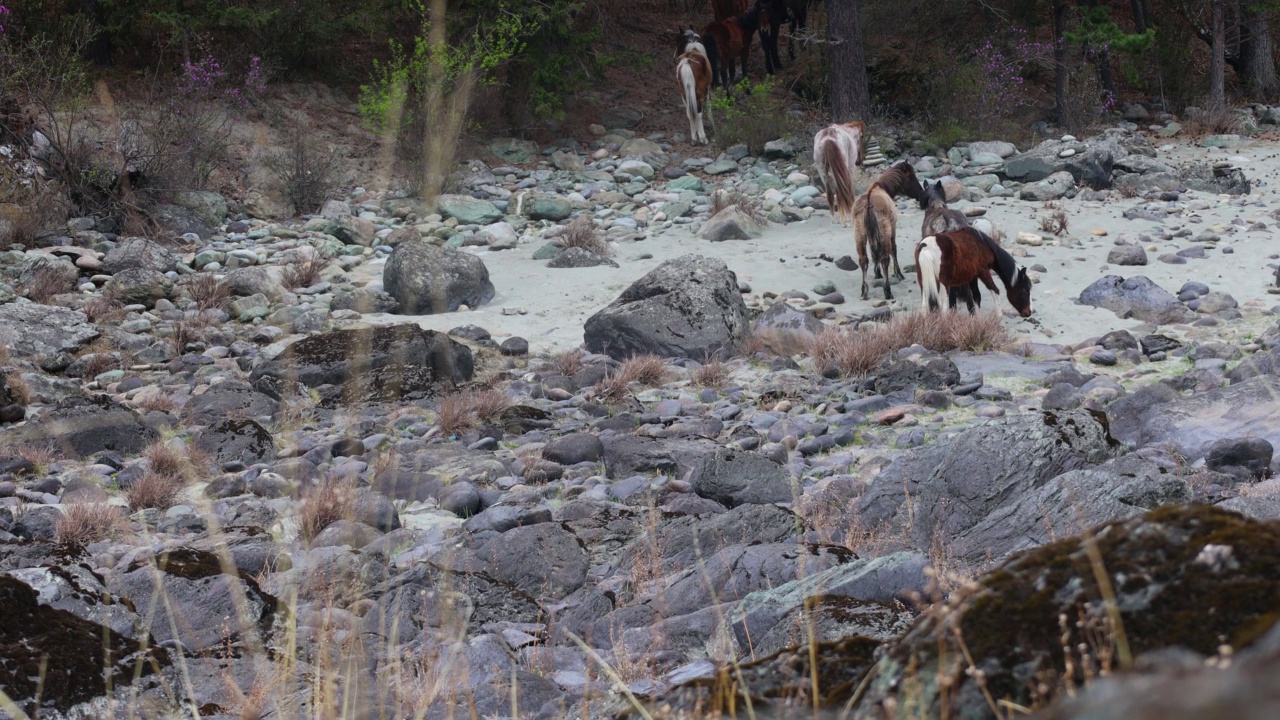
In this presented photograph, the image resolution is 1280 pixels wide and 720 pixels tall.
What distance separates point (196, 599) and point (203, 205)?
10896 mm

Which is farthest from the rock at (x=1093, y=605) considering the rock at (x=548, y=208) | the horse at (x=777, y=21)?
the horse at (x=777, y=21)

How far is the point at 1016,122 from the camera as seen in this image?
57.1 ft

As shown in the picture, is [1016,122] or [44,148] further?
[1016,122]

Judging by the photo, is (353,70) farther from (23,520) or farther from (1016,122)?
(23,520)

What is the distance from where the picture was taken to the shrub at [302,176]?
15.1 m

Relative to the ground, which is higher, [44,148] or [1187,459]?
[44,148]

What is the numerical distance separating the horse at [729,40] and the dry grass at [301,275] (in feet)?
25.0

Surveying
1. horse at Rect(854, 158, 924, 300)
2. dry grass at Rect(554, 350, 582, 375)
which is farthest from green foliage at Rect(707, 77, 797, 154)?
dry grass at Rect(554, 350, 582, 375)

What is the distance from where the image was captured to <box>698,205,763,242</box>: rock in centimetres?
1339

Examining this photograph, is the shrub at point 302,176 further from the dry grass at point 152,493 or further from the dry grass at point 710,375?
the dry grass at point 152,493

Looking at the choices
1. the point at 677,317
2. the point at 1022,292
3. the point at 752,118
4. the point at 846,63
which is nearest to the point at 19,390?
the point at 677,317

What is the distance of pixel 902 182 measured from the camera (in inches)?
495

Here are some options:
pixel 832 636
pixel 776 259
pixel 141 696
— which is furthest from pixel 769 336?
pixel 141 696

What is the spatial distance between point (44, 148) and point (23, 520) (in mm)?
9109
